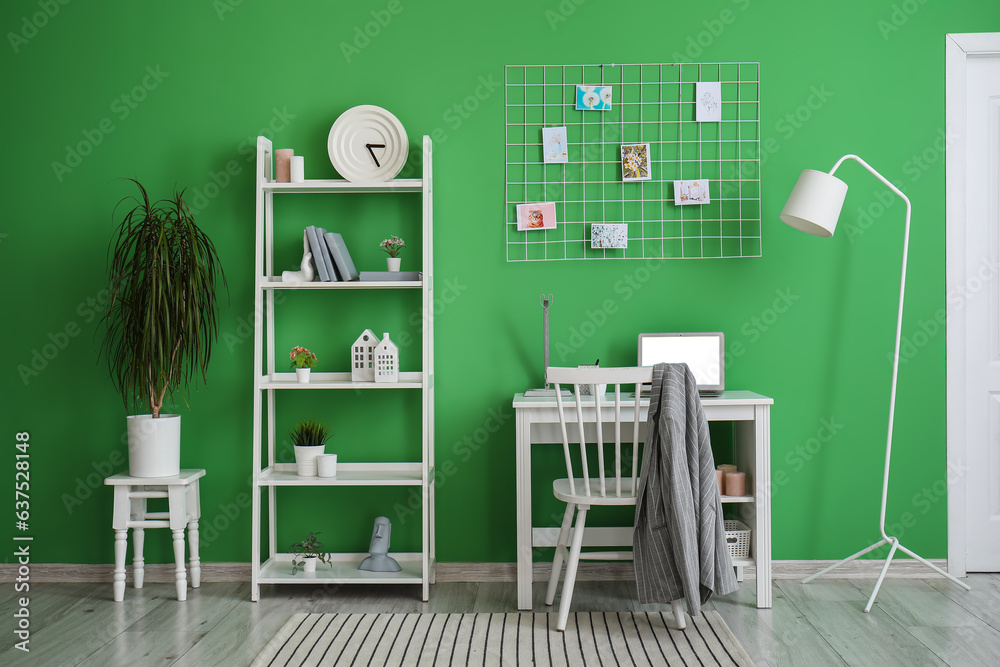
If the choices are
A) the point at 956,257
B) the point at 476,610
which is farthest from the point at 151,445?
the point at 956,257

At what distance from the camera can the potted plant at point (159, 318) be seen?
2752 mm

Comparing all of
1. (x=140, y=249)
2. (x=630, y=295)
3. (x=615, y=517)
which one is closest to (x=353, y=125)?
(x=140, y=249)

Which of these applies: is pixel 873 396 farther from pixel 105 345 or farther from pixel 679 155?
pixel 105 345

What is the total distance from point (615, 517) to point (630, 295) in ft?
2.89

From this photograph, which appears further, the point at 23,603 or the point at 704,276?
the point at 704,276

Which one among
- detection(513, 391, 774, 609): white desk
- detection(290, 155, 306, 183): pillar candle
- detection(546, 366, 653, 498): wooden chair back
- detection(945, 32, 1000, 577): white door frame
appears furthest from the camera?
detection(945, 32, 1000, 577): white door frame

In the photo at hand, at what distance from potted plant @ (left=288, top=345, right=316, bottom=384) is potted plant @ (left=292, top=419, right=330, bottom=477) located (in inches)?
7.0

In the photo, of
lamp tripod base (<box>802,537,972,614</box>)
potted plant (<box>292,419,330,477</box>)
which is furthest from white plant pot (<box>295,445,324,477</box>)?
lamp tripod base (<box>802,537,972,614</box>)

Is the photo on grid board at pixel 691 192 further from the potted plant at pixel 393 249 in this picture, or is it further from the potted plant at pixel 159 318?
the potted plant at pixel 159 318

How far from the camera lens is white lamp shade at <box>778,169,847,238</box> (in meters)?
2.68

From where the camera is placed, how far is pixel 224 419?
307 centimetres

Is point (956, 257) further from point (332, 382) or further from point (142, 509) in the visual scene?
point (142, 509)

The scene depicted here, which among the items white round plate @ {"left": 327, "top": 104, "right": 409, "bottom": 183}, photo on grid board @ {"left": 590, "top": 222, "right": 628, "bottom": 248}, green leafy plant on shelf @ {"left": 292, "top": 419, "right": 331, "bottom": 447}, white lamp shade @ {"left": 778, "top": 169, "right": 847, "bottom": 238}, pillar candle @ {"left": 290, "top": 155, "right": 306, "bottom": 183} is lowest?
green leafy plant on shelf @ {"left": 292, "top": 419, "right": 331, "bottom": 447}

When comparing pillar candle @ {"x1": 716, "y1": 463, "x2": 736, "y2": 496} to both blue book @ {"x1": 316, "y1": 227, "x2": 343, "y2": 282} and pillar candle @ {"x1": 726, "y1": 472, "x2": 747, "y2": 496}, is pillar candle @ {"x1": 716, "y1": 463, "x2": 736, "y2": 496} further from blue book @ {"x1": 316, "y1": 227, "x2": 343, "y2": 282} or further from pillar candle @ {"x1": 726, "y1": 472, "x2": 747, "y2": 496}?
blue book @ {"x1": 316, "y1": 227, "x2": 343, "y2": 282}
